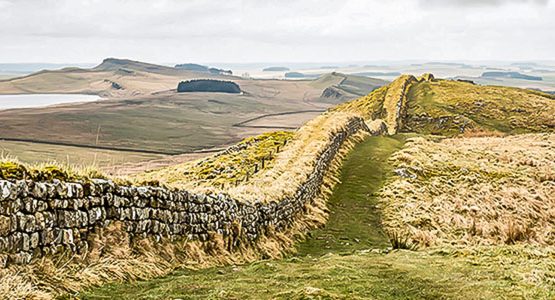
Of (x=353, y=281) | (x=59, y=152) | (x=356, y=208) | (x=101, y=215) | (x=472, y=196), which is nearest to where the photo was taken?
(x=353, y=281)

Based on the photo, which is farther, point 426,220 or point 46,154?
point 46,154

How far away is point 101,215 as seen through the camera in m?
14.0

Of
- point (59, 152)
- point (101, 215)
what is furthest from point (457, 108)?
point (101, 215)

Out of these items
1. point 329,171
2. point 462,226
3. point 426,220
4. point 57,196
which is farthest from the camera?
point 329,171

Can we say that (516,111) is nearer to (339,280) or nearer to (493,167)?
(493,167)

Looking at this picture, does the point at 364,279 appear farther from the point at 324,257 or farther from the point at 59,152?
the point at 59,152

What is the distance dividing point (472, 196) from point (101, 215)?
2624cm

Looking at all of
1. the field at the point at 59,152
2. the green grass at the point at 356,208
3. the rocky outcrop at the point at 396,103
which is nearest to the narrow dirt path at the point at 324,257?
the green grass at the point at 356,208

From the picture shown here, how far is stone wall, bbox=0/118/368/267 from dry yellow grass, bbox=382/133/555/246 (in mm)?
7277

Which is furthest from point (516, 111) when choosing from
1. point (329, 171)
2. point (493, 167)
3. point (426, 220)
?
point (426, 220)

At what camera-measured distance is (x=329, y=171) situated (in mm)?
38938

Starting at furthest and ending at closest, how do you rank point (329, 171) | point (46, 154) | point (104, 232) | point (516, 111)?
1. point (46, 154)
2. point (516, 111)
3. point (329, 171)
4. point (104, 232)

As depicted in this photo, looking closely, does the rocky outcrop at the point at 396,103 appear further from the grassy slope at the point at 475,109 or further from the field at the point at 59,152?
the field at the point at 59,152

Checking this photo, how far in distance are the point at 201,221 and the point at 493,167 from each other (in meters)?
31.3
